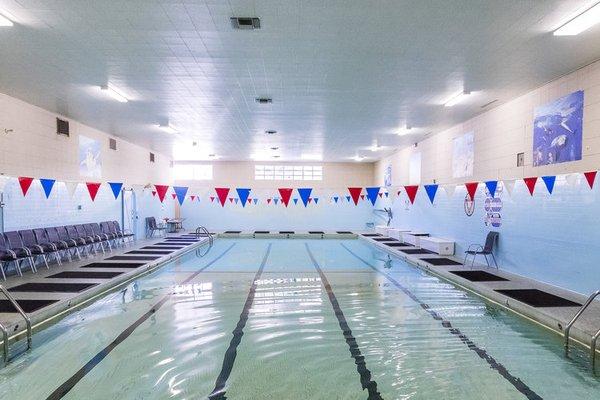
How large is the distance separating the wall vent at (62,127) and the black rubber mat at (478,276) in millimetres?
9722

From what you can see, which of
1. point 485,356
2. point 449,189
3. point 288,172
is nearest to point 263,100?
point 485,356

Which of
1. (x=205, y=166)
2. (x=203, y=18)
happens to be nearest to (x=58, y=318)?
(x=203, y=18)

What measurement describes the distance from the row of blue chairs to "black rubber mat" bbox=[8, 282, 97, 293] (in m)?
0.89

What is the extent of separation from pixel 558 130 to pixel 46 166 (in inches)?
416

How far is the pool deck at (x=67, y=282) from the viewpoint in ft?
15.9

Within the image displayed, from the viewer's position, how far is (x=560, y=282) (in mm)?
6582

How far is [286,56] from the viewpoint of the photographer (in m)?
5.53

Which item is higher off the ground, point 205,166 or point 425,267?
point 205,166

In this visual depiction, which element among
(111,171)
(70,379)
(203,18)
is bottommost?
(70,379)

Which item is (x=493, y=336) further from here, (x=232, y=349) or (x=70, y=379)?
(x=70, y=379)

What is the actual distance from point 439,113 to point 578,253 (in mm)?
4310

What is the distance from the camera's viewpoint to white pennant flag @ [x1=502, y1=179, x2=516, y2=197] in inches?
313

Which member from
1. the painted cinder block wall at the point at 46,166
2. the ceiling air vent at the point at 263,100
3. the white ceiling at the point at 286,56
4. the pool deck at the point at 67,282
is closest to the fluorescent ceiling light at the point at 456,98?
the white ceiling at the point at 286,56

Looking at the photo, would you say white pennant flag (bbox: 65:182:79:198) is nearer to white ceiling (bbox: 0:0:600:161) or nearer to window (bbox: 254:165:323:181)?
white ceiling (bbox: 0:0:600:161)
